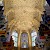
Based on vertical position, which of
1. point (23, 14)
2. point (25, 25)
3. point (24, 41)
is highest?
point (23, 14)

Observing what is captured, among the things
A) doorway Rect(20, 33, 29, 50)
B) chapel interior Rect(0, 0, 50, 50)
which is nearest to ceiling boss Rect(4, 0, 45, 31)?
chapel interior Rect(0, 0, 50, 50)

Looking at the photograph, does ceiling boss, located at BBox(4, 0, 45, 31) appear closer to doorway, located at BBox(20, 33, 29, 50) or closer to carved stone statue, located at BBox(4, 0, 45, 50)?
carved stone statue, located at BBox(4, 0, 45, 50)

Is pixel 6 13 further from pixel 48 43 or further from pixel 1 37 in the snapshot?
pixel 48 43

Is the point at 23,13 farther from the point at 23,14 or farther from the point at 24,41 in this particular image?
the point at 24,41

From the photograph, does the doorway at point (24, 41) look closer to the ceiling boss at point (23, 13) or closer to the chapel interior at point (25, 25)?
the chapel interior at point (25, 25)

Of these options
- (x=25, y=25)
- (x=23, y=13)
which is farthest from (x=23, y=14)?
(x=25, y=25)

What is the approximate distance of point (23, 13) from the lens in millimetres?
11633

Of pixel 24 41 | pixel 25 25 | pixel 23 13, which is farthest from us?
pixel 24 41

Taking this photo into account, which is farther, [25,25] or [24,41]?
[24,41]

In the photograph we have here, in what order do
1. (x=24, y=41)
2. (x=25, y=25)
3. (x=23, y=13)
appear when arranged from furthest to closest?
(x=24, y=41), (x=25, y=25), (x=23, y=13)

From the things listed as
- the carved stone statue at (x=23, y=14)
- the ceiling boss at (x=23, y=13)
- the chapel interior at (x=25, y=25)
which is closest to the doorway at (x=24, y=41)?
the chapel interior at (x=25, y=25)

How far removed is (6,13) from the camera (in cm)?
1180

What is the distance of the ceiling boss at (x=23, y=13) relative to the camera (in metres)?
10.9

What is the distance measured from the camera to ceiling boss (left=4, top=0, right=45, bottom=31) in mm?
10906
